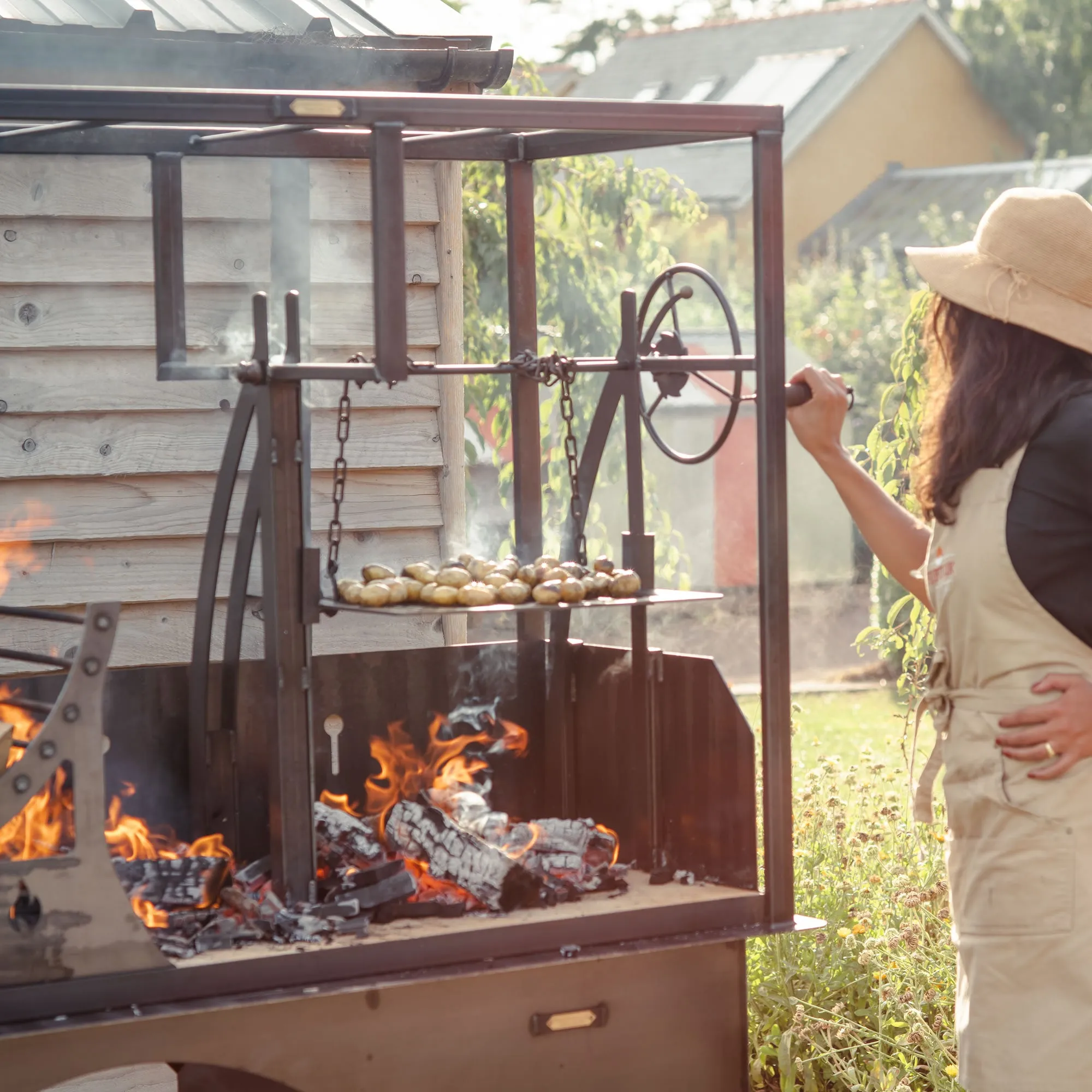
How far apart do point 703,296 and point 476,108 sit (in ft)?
79.0

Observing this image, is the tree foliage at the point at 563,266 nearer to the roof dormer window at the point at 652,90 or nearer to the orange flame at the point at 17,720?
the orange flame at the point at 17,720

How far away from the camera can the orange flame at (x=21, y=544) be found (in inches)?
159

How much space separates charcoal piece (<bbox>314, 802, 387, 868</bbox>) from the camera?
3305 millimetres

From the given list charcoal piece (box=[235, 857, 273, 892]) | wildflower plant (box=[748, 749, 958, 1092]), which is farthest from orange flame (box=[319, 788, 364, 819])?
wildflower plant (box=[748, 749, 958, 1092])

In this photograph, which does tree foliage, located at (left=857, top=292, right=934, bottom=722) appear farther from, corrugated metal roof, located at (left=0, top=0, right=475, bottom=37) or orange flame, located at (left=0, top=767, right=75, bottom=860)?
orange flame, located at (left=0, top=767, right=75, bottom=860)

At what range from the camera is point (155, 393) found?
4125mm

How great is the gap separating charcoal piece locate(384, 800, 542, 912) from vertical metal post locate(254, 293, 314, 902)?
0.35m

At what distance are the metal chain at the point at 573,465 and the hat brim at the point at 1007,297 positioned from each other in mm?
739

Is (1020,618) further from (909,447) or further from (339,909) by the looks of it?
(909,447)

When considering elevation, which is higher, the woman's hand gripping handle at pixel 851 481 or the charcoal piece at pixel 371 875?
the woman's hand gripping handle at pixel 851 481

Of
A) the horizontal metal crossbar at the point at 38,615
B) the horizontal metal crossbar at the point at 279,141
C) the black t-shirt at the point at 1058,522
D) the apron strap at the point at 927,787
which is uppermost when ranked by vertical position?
the horizontal metal crossbar at the point at 279,141

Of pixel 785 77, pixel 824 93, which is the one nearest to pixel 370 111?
pixel 824 93

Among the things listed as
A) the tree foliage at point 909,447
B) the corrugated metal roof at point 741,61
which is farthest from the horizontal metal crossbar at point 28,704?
the corrugated metal roof at point 741,61

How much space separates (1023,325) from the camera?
2.66 m
